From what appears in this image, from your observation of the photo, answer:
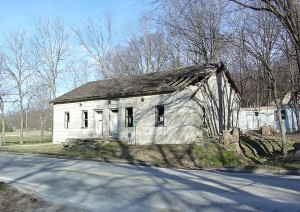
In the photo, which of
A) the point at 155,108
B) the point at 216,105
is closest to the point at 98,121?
the point at 155,108

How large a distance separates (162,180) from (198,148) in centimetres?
788

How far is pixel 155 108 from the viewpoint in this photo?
19828 mm

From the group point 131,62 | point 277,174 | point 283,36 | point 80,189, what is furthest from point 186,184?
point 131,62

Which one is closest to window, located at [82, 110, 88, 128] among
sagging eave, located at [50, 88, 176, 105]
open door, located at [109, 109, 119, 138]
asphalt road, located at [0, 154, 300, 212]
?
sagging eave, located at [50, 88, 176, 105]

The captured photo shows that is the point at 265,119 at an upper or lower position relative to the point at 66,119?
lower

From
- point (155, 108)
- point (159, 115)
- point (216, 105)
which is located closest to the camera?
point (155, 108)

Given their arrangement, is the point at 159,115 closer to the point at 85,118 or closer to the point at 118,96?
the point at 118,96

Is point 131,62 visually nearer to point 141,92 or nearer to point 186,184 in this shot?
point 141,92

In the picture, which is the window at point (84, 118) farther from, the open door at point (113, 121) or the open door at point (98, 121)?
the open door at point (113, 121)

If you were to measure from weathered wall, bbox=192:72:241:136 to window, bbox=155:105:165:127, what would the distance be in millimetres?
2361

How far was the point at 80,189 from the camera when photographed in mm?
7824

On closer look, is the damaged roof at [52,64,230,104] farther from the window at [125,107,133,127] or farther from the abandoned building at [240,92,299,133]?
the abandoned building at [240,92,299,133]

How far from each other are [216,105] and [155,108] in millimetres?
5682

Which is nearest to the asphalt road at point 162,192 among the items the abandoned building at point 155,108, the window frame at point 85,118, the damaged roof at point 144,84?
the abandoned building at point 155,108
